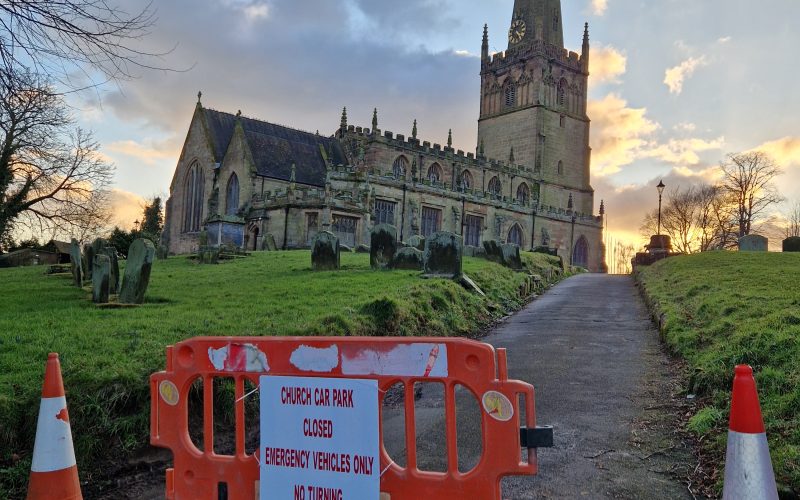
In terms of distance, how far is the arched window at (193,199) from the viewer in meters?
39.1

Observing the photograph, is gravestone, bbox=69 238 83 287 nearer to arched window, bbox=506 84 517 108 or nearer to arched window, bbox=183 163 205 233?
arched window, bbox=183 163 205 233

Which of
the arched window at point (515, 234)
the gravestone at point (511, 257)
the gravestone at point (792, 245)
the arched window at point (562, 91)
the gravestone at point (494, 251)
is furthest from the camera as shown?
the arched window at point (562, 91)

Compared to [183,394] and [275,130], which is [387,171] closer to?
[275,130]

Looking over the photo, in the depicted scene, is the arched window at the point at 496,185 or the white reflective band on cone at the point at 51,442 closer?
the white reflective band on cone at the point at 51,442

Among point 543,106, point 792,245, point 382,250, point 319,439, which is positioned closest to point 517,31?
point 543,106

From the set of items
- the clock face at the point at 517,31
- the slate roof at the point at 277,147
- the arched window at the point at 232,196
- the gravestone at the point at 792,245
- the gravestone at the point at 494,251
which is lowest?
the gravestone at the point at 494,251

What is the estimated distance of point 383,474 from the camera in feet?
9.35

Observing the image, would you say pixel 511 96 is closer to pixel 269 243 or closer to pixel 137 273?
pixel 269 243

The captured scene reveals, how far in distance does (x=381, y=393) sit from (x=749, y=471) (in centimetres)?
171

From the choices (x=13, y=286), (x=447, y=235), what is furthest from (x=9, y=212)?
(x=447, y=235)

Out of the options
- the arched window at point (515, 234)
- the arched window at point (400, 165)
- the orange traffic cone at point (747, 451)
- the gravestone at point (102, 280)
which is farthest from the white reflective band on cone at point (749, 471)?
the arched window at point (515, 234)

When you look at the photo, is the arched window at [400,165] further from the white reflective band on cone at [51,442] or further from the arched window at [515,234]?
the white reflective band on cone at [51,442]

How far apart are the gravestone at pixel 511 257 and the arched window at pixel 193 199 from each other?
24499 millimetres

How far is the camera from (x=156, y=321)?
7781mm
